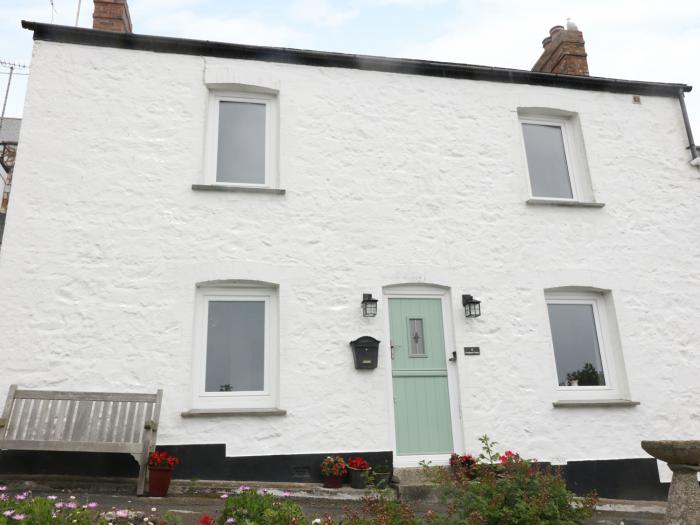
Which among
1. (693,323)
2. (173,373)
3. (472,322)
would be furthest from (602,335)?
(173,373)

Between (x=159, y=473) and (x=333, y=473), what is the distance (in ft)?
6.14

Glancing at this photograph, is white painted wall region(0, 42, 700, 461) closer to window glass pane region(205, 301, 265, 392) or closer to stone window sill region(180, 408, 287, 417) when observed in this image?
stone window sill region(180, 408, 287, 417)

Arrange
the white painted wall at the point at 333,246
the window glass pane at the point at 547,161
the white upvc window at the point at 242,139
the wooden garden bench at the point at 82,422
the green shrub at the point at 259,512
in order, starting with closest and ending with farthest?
the green shrub at the point at 259,512
the wooden garden bench at the point at 82,422
the white painted wall at the point at 333,246
the white upvc window at the point at 242,139
the window glass pane at the point at 547,161

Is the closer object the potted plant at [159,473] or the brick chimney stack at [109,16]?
the potted plant at [159,473]

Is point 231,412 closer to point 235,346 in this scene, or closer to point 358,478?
point 235,346

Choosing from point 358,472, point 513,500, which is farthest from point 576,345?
point 513,500

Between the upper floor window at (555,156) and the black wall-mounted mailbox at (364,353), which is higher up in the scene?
the upper floor window at (555,156)

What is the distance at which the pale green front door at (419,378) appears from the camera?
672 cm

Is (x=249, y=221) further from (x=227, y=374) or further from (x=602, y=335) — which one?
(x=602, y=335)

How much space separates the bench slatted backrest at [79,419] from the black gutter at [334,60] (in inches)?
183

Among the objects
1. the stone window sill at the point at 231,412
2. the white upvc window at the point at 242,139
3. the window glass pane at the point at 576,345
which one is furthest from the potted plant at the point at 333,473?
the white upvc window at the point at 242,139

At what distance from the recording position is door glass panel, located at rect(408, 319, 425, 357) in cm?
698

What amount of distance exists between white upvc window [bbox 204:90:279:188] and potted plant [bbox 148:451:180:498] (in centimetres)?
347

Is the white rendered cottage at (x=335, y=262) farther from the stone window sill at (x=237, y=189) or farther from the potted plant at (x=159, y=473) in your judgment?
the potted plant at (x=159, y=473)
